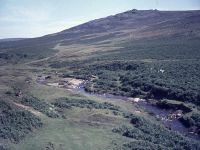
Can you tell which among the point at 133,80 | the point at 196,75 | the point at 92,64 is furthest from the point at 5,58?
the point at 196,75

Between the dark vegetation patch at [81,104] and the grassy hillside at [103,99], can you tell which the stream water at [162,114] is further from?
the dark vegetation patch at [81,104]

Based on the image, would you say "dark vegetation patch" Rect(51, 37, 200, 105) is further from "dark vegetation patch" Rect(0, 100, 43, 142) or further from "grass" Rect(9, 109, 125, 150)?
"dark vegetation patch" Rect(0, 100, 43, 142)

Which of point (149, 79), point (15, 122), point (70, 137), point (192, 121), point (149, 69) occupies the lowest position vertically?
point (192, 121)

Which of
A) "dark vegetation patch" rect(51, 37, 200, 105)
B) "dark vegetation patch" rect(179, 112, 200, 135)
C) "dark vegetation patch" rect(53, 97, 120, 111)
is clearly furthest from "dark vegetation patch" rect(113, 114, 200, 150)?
"dark vegetation patch" rect(51, 37, 200, 105)

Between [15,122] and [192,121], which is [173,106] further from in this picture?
[15,122]

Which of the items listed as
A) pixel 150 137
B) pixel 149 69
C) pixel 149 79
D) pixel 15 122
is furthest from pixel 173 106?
pixel 149 69
